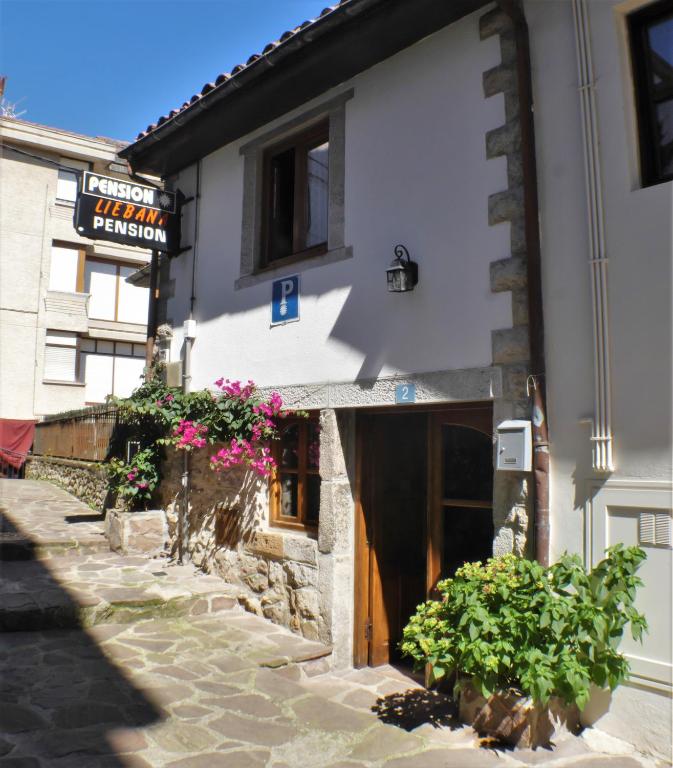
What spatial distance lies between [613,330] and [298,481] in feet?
10.7

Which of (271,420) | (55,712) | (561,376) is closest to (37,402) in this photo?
(271,420)

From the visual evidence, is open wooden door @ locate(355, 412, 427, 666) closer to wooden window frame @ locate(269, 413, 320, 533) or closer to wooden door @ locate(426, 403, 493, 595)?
wooden window frame @ locate(269, 413, 320, 533)

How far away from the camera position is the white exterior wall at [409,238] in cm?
453

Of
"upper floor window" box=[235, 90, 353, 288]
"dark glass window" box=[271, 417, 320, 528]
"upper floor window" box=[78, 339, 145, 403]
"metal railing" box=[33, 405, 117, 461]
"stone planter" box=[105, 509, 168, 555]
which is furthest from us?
"upper floor window" box=[78, 339, 145, 403]

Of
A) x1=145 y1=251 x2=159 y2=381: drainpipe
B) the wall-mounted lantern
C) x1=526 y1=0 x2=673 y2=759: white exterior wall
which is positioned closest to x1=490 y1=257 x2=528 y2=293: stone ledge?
x1=526 y1=0 x2=673 y2=759: white exterior wall

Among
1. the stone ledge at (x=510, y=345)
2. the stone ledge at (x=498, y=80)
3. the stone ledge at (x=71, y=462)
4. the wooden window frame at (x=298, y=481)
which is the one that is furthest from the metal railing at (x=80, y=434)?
the stone ledge at (x=498, y=80)

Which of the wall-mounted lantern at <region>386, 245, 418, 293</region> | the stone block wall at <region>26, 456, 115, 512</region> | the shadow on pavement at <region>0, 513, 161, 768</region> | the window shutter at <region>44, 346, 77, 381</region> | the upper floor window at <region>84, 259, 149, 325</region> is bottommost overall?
the shadow on pavement at <region>0, 513, 161, 768</region>

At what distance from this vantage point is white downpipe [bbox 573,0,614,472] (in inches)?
145

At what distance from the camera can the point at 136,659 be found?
190 inches

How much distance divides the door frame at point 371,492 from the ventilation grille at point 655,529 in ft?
4.28

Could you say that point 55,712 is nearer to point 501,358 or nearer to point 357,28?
point 501,358

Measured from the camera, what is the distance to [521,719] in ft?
11.5

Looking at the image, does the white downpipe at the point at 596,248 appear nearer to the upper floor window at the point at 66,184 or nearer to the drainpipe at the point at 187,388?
the drainpipe at the point at 187,388

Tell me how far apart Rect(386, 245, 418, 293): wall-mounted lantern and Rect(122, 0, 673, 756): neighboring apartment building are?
85 millimetres
